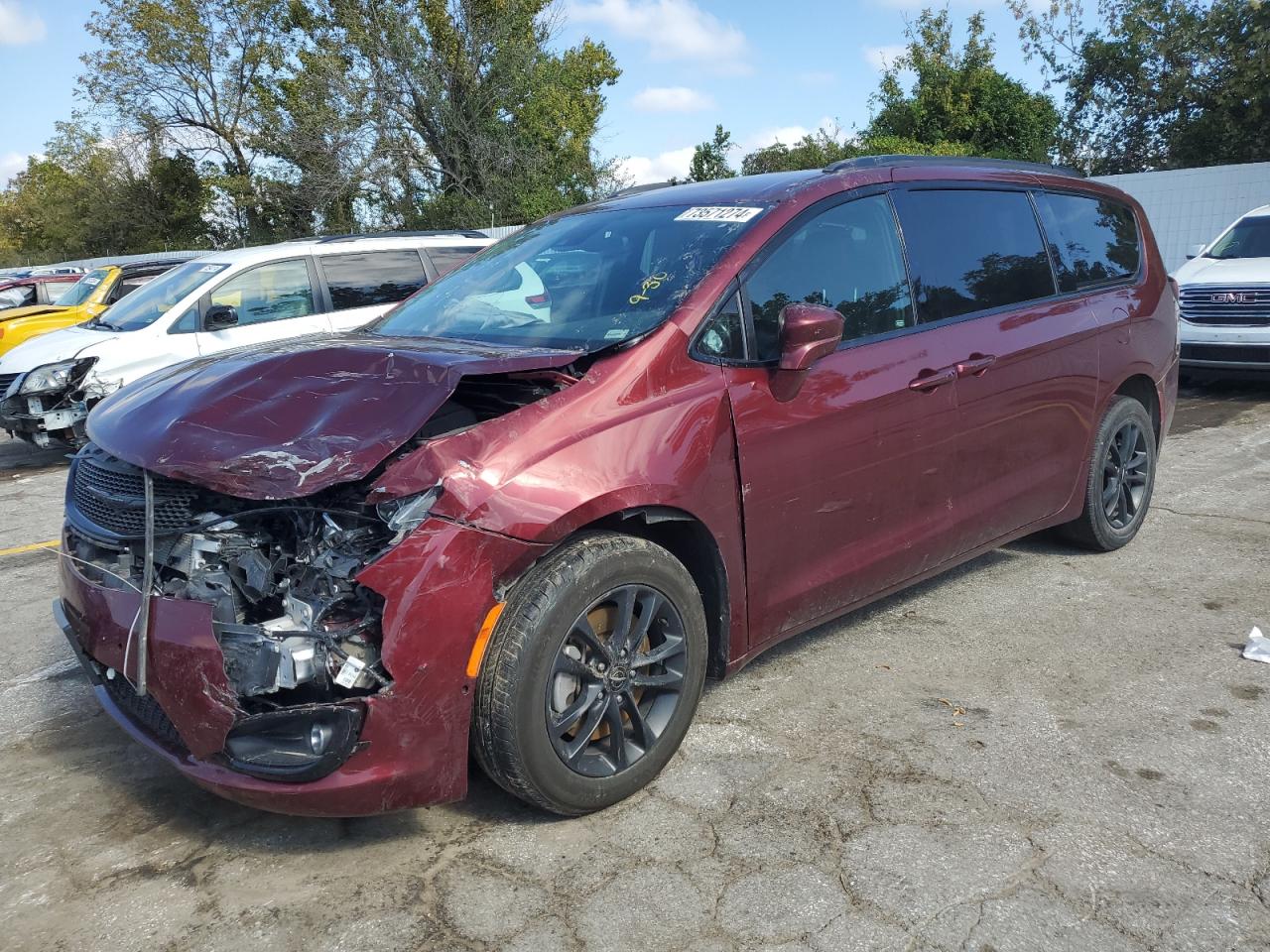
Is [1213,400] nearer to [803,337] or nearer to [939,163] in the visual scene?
[939,163]

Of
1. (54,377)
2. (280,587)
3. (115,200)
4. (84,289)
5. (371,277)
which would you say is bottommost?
(280,587)

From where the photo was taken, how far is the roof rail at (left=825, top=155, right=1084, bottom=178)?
402 centimetres

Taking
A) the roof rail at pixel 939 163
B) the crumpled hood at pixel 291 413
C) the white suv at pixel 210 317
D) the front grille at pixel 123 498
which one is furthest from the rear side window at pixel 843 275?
the white suv at pixel 210 317

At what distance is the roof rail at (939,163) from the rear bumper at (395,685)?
217cm

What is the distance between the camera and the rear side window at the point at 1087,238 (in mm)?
4801

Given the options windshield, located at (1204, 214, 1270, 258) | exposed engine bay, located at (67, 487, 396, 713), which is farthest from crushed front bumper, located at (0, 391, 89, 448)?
windshield, located at (1204, 214, 1270, 258)

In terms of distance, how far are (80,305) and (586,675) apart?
12.5m

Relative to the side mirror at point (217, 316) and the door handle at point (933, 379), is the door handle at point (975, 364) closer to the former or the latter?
the door handle at point (933, 379)

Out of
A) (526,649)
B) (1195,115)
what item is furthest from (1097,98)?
(526,649)

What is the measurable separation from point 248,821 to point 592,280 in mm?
2097

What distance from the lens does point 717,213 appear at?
3750mm

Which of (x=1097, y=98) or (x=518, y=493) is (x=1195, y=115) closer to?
(x=1097, y=98)

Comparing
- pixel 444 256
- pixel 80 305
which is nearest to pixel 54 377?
pixel 444 256

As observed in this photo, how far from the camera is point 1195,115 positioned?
2803 centimetres
